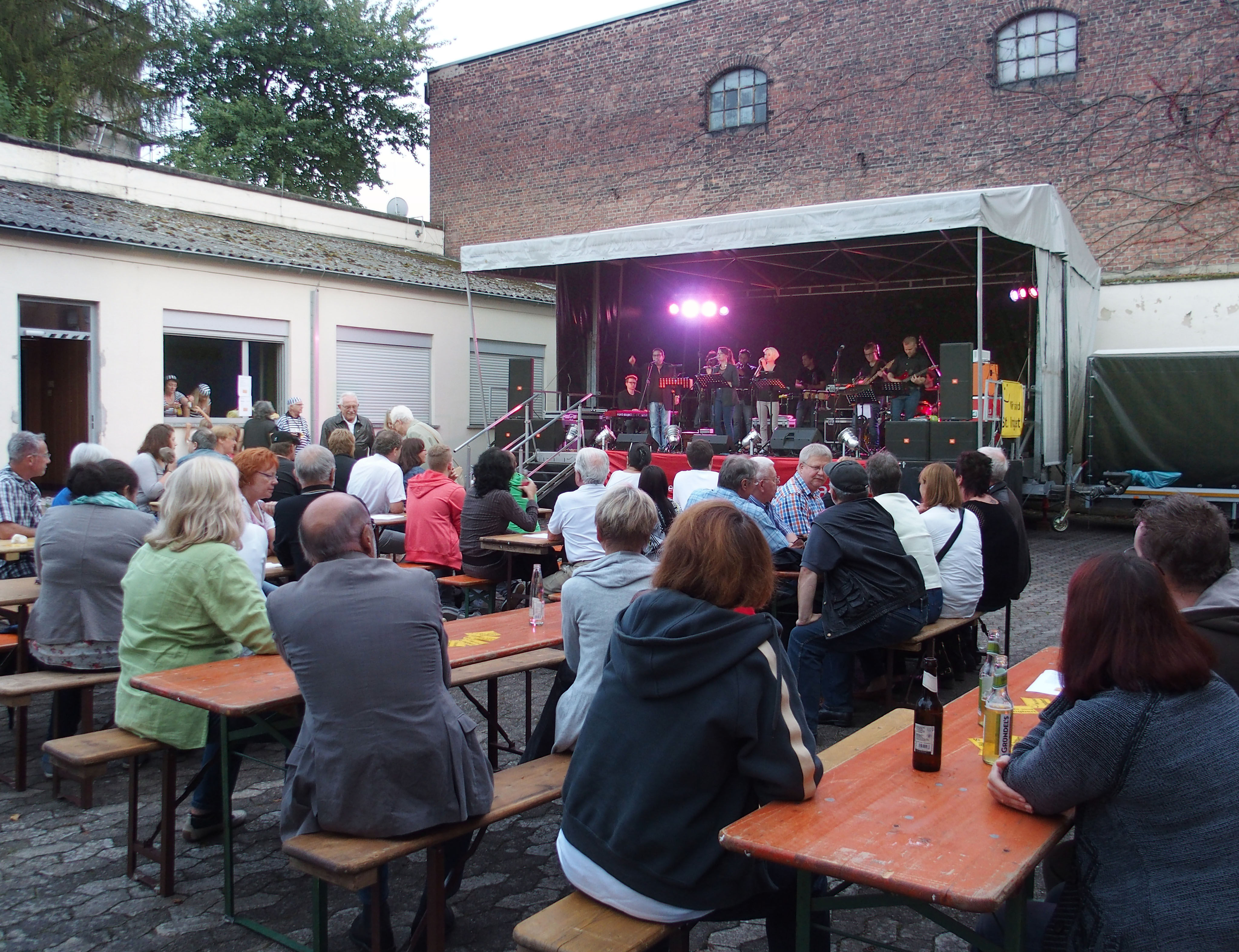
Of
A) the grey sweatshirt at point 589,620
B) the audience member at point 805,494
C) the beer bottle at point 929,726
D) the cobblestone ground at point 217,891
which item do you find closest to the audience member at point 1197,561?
the beer bottle at point 929,726

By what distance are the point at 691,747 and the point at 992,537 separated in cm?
395

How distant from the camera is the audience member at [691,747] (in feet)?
6.97

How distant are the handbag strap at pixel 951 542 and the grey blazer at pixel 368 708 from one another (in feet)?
11.2

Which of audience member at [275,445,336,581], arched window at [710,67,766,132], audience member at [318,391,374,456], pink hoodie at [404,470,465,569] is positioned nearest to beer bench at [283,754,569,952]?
audience member at [275,445,336,581]

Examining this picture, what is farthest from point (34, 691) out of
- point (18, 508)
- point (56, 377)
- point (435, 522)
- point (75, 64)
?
point (75, 64)

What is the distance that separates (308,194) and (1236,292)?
68.9ft

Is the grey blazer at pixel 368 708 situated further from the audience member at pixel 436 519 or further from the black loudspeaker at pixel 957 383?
the black loudspeaker at pixel 957 383

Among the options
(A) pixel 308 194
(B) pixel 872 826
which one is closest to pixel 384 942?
(B) pixel 872 826

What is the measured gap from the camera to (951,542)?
17.5 ft

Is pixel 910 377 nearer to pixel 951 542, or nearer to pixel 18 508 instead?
pixel 951 542

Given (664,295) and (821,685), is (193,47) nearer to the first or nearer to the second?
(664,295)

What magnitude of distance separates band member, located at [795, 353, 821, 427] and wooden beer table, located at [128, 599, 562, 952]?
10.9 m

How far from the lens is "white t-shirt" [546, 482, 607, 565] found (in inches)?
229

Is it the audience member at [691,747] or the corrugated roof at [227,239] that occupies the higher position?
the corrugated roof at [227,239]
